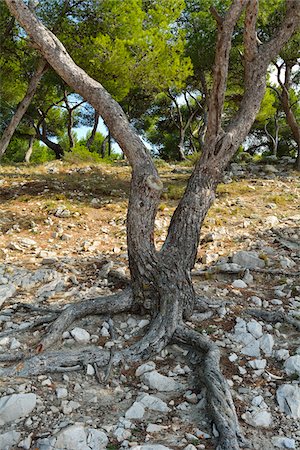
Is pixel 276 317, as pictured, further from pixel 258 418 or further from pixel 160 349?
pixel 258 418

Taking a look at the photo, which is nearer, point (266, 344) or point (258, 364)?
point (258, 364)

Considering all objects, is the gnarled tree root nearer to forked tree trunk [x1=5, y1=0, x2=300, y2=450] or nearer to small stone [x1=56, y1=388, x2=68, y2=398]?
forked tree trunk [x1=5, y1=0, x2=300, y2=450]

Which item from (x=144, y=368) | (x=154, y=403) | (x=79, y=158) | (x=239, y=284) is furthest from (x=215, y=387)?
(x=79, y=158)

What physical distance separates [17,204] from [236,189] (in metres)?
5.80

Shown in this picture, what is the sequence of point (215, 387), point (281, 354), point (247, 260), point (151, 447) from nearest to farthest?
1. point (151, 447)
2. point (215, 387)
3. point (281, 354)
4. point (247, 260)

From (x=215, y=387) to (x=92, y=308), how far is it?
1.74 meters

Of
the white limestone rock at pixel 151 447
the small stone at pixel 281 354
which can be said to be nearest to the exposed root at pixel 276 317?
the small stone at pixel 281 354

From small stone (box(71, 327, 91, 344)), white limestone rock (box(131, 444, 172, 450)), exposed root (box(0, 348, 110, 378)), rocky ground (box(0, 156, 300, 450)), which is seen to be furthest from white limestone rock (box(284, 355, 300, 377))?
small stone (box(71, 327, 91, 344))

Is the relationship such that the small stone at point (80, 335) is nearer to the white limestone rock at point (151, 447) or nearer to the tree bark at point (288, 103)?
the white limestone rock at point (151, 447)

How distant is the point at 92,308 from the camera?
436 cm

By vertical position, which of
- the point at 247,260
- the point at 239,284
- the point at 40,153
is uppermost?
the point at 40,153

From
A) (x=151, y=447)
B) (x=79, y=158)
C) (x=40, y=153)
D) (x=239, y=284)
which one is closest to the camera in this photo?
(x=151, y=447)

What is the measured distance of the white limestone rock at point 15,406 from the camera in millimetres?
2857

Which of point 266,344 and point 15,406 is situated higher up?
point 266,344
